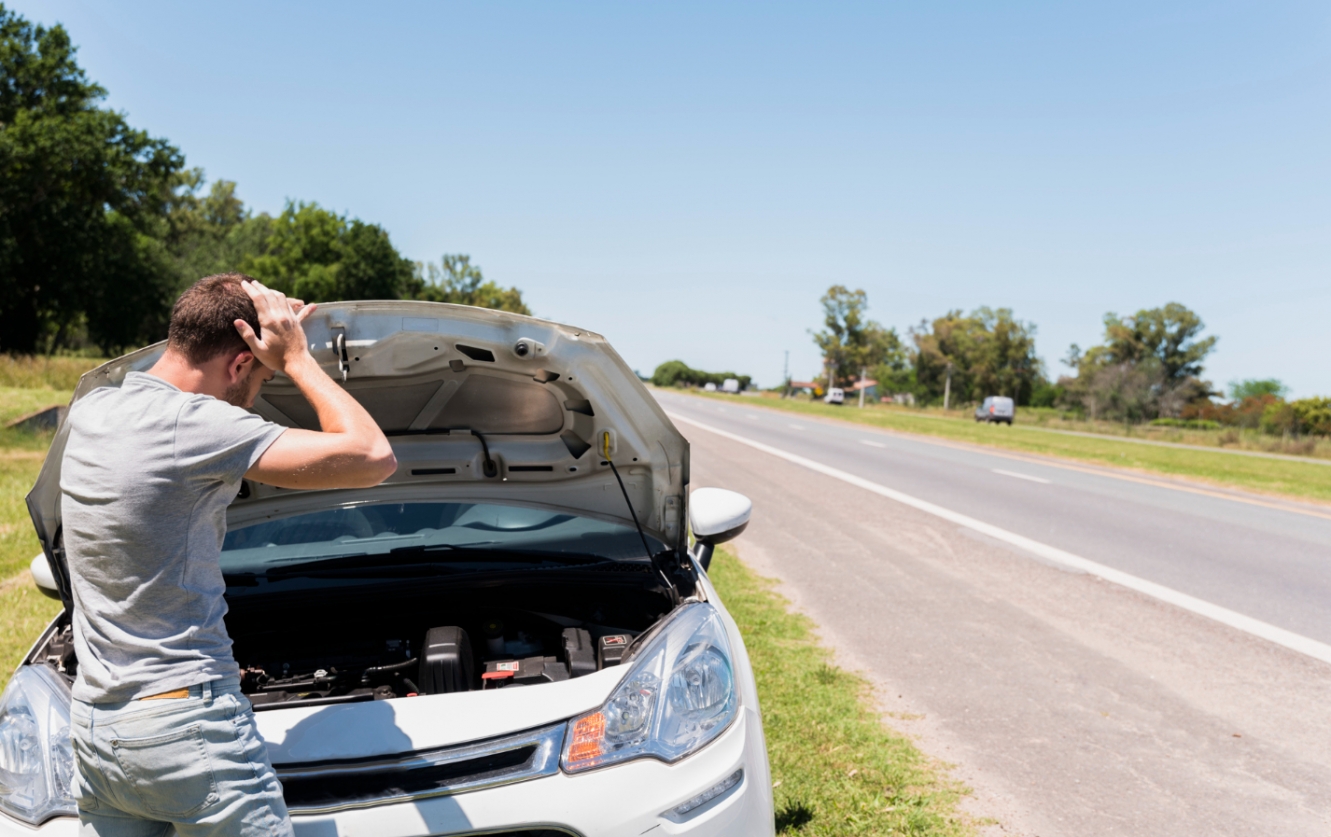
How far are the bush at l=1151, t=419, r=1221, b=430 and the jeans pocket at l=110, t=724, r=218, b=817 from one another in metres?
51.9

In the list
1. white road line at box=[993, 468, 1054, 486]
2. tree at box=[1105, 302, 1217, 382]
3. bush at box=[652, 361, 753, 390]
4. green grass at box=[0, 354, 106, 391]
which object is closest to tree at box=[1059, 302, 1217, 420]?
tree at box=[1105, 302, 1217, 382]

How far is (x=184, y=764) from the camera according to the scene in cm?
162

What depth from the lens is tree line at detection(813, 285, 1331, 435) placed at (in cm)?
5300

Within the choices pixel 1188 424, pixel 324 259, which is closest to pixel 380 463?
pixel 1188 424

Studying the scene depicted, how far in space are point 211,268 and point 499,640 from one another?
67.9 m

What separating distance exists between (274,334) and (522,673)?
1.36m

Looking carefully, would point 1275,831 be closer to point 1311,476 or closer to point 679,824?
point 679,824

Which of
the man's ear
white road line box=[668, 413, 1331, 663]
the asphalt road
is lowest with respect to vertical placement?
the asphalt road

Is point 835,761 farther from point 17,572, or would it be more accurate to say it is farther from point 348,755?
point 17,572

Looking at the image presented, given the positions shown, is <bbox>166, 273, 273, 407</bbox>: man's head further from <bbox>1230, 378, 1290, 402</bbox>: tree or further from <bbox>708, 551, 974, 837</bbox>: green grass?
<bbox>1230, 378, 1290, 402</bbox>: tree

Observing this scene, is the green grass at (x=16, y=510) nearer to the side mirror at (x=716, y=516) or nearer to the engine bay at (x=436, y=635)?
the engine bay at (x=436, y=635)

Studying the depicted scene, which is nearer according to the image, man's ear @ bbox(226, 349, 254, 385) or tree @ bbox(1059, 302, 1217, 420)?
man's ear @ bbox(226, 349, 254, 385)

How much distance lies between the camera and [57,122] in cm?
3462

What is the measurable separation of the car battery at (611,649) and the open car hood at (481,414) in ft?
1.67
